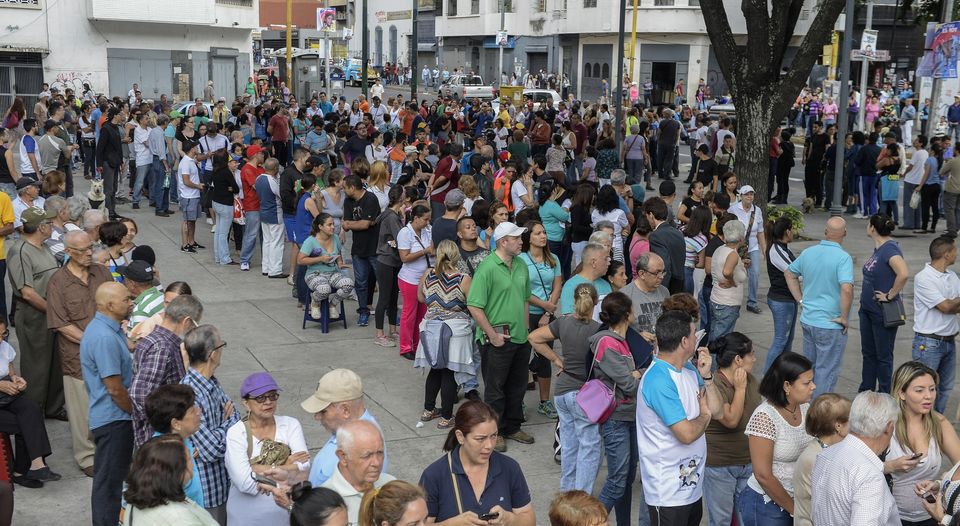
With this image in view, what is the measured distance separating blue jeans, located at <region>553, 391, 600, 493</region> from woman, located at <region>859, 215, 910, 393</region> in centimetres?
367

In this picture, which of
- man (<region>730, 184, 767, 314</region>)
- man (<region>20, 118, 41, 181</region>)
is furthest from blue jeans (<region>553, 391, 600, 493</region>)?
man (<region>20, 118, 41, 181</region>)

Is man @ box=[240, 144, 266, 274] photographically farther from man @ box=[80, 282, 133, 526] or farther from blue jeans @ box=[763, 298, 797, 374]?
man @ box=[80, 282, 133, 526]

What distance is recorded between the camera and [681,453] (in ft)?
18.0

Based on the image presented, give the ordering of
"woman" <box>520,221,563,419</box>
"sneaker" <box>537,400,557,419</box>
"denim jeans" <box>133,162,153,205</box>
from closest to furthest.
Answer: "woman" <box>520,221,563,419</box> < "sneaker" <box>537,400,557,419</box> < "denim jeans" <box>133,162,153,205</box>

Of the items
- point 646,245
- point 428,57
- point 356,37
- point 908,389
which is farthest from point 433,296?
point 356,37

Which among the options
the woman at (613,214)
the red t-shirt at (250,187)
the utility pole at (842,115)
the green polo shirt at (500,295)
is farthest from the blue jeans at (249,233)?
the utility pole at (842,115)

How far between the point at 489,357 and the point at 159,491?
13.5 ft

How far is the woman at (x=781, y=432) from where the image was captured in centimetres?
534

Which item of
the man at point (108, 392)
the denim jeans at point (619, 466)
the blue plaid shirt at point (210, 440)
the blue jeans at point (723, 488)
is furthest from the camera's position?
the denim jeans at point (619, 466)

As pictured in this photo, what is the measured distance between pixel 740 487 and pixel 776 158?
55.8 feet

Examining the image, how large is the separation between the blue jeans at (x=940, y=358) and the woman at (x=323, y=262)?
20.6 feet

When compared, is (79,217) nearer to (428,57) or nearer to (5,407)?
(5,407)

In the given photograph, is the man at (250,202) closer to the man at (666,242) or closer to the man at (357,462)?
the man at (666,242)

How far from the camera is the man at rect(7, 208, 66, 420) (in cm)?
836
